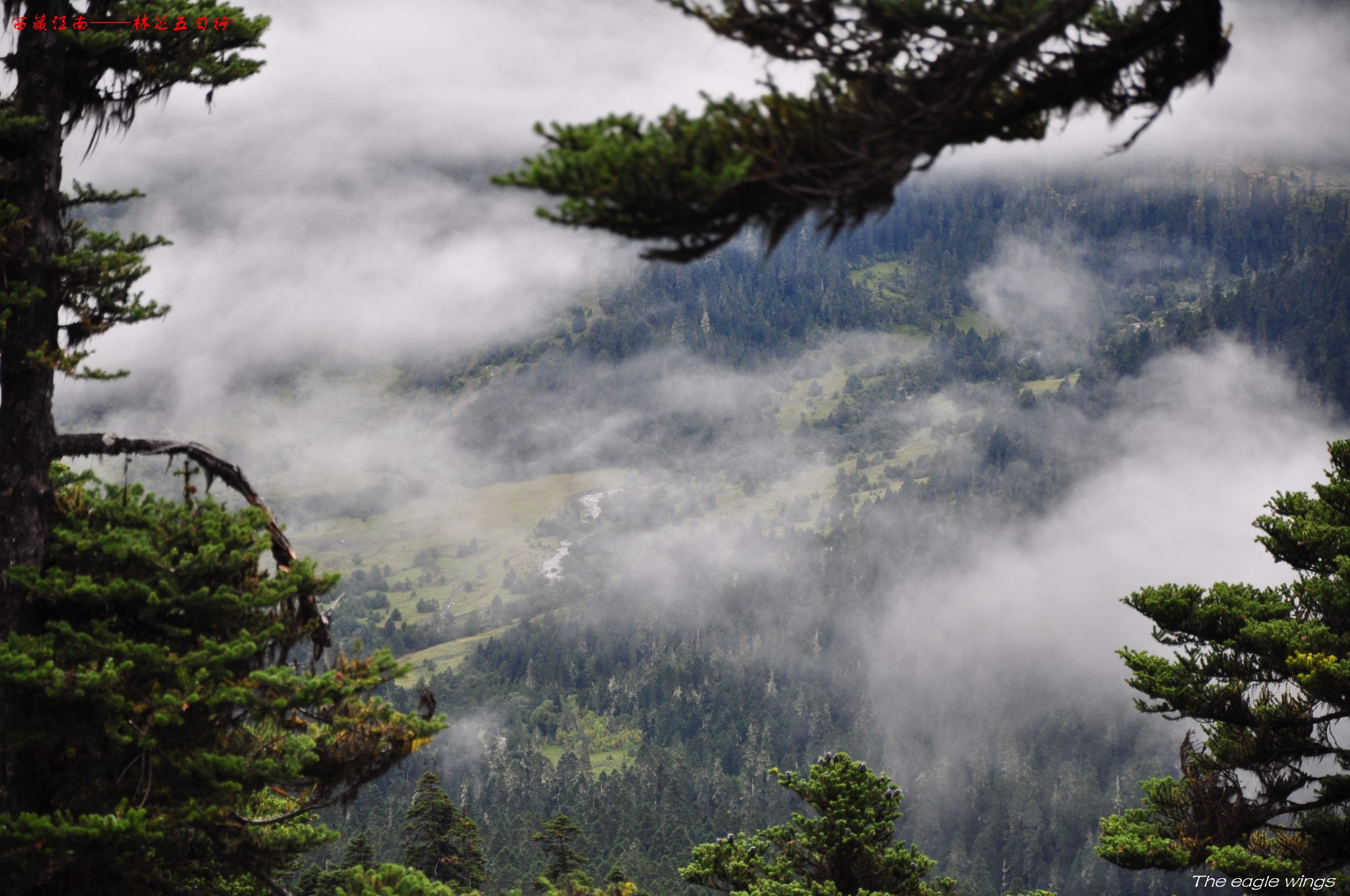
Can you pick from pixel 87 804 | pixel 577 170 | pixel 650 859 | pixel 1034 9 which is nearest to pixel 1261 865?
pixel 1034 9

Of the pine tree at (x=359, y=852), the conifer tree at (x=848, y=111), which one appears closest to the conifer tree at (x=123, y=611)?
the conifer tree at (x=848, y=111)

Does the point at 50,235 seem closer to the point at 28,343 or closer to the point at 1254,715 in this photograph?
the point at 28,343

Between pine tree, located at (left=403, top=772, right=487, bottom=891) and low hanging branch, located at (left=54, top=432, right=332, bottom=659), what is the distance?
3687 centimetres

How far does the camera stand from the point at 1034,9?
26.0 ft

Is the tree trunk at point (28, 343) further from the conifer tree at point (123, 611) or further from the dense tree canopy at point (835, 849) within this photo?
the dense tree canopy at point (835, 849)

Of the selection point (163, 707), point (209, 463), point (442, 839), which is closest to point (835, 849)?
point (163, 707)

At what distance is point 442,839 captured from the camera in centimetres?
4881

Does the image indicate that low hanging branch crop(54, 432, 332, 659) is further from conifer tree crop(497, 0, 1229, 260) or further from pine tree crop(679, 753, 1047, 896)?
pine tree crop(679, 753, 1047, 896)

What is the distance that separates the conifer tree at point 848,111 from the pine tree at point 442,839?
149 feet

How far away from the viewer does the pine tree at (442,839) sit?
48469 millimetres

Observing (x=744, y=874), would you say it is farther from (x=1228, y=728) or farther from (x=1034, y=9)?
(x=1034, y=9)

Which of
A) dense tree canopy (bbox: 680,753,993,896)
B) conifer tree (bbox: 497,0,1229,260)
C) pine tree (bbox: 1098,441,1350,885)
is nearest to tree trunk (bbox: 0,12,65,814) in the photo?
conifer tree (bbox: 497,0,1229,260)

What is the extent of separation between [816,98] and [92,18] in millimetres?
10690

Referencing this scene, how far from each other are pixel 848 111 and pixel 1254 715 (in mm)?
15846
